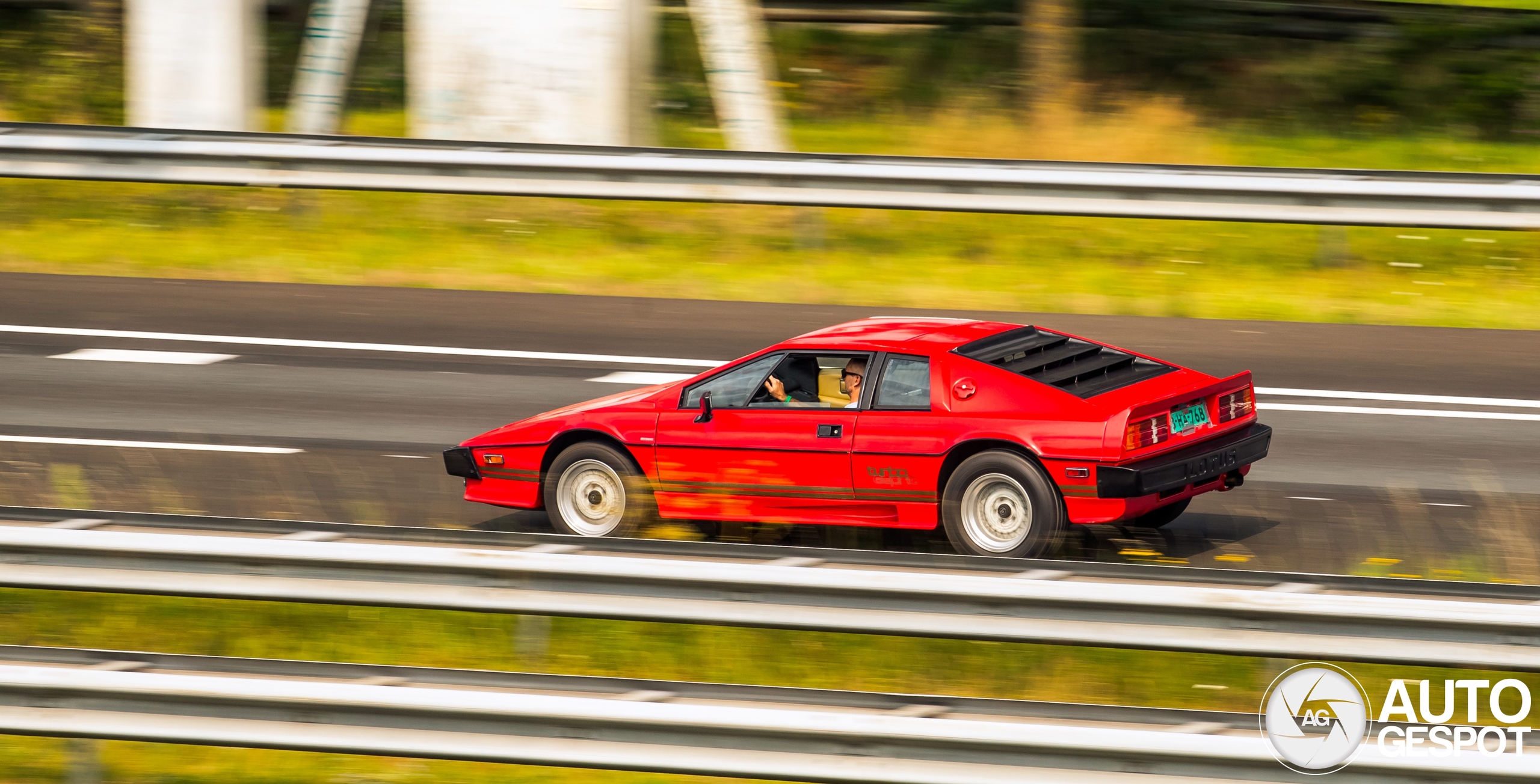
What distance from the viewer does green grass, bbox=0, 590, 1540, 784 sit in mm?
6844

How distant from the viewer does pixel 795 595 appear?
619cm

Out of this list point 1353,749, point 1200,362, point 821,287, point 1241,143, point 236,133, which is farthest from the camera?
point 1241,143

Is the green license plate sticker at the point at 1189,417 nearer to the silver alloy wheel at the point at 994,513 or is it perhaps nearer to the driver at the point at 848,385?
the silver alloy wheel at the point at 994,513

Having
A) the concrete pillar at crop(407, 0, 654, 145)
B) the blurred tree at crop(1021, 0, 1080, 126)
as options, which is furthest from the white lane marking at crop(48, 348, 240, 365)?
the blurred tree at crop(1021, 0, 1080, 126)

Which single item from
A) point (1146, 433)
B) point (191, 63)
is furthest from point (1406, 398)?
point (191, 63)

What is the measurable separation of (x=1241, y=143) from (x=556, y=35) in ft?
23.7

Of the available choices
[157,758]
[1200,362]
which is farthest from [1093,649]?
[1200,362]

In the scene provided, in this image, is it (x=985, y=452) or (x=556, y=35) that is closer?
(x=985, y=452)

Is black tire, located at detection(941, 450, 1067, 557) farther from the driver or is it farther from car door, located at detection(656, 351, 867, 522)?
the driver

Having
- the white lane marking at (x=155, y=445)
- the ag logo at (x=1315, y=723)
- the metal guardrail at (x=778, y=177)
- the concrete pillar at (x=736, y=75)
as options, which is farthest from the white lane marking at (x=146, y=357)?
the ag logo at (x=1315, y=723)

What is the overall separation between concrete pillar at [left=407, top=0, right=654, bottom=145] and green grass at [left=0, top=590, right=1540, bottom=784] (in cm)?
891

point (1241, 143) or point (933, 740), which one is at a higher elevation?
point (1241, 143)

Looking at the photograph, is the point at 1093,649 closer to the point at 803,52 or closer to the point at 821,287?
the point at 821,287

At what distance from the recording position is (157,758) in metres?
7.05
